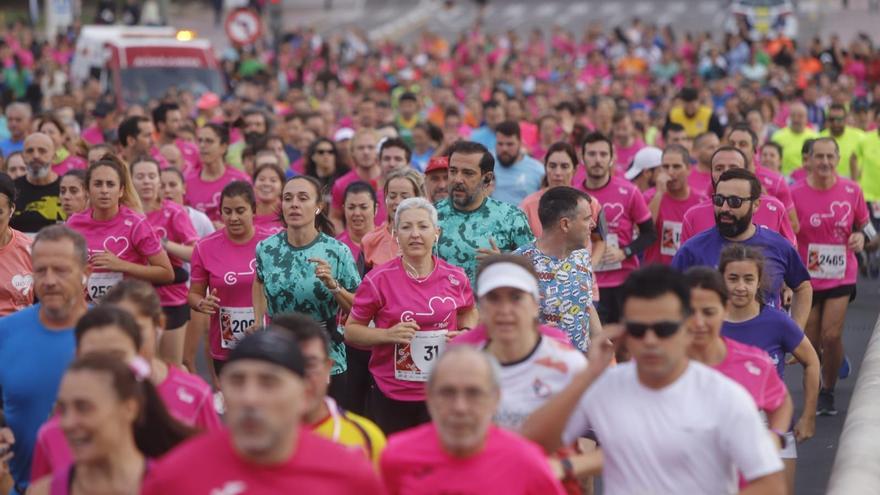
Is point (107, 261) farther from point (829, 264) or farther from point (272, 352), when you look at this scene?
point (829, 264)

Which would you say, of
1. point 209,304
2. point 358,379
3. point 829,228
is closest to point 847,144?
point 829,228

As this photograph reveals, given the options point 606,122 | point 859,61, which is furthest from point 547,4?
point 606,122

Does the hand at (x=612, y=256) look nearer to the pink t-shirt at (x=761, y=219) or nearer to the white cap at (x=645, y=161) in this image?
the pink t-shirt at (x=761, y=219)

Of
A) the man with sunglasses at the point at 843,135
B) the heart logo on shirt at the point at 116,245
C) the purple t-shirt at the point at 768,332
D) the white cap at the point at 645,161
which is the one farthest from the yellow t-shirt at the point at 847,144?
the purple t-shirt at the point at 768,332

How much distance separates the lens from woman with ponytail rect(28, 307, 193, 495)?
5234 millimetres

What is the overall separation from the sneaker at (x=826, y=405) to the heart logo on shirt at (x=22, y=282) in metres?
5.26

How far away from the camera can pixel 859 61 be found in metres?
31.6

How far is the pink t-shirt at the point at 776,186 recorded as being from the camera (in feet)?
41.4

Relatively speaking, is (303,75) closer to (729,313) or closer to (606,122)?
(606,122)

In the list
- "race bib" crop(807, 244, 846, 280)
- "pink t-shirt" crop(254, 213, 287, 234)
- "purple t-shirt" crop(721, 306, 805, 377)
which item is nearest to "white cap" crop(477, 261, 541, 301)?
"purple t-shirt" crop(721, 306, 805, 377)

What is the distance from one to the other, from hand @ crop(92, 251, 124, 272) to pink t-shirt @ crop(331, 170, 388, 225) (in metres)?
2.57

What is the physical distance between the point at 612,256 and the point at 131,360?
6390mm

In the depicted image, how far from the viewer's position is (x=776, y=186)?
12.8 metres

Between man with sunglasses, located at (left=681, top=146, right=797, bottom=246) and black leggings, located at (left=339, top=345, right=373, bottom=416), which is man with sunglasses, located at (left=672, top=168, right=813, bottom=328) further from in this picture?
black leggings, located at (left=339, top=345, right=373, bottom=416)
